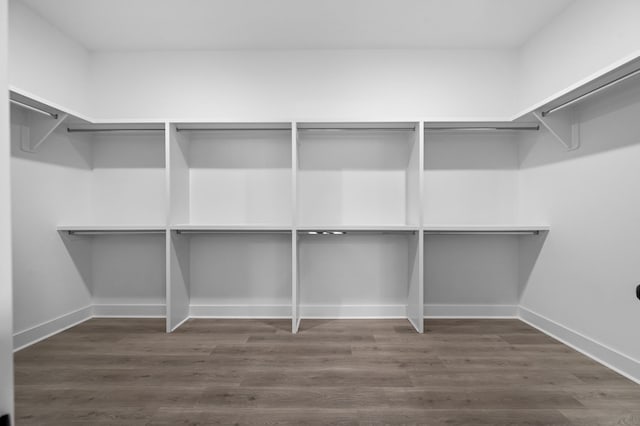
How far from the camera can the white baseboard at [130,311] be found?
2.99 metres

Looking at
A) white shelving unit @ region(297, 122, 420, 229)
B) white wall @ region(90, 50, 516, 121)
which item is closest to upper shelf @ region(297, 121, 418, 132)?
white shelving unit @ region(297, 122, 420, 229)

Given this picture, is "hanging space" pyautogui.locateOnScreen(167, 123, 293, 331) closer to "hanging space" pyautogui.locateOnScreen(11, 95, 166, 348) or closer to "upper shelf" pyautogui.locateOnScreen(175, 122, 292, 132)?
"upper shelf" pyautogui.locateOnScreen(175, 122, 292, 132)

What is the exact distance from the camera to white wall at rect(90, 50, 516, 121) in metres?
2.95

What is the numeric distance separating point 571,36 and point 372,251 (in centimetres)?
209

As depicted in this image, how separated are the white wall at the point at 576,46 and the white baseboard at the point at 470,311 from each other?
1646 millimetres

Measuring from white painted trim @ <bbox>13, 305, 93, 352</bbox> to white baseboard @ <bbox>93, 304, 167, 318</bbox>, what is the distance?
96 millimetres

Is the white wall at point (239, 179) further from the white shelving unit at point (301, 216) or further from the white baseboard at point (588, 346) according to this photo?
the white baseboard at point (588, 346)

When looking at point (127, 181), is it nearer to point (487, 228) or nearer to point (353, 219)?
point (353, 219)

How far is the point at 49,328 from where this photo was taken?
2531 millimetres

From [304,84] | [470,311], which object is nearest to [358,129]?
[304,84]

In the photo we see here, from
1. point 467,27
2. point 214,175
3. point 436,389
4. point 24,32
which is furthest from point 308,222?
point 24,32

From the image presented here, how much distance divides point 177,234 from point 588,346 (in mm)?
2955

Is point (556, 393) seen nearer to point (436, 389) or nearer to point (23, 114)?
point (436, 389)

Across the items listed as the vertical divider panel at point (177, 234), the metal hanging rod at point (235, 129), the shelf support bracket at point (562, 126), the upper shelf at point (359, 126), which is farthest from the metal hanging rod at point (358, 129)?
the vertical divider panel at point (177, 234)
